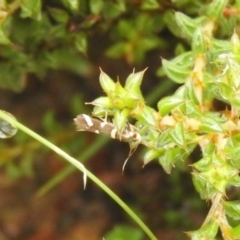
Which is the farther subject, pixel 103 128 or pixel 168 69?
pixel 168 69

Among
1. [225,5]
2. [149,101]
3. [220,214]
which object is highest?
[225,5]

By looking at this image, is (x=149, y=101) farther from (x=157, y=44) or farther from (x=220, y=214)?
(x=220, y=214)

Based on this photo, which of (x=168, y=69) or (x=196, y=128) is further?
(x=168, y=69)

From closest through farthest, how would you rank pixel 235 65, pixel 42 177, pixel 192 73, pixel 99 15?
pixel 235 65, pixel 192 73, pixel 99 15, pixel 42 177

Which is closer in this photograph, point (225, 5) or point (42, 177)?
point (225, 5)

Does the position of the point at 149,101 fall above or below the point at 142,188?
above

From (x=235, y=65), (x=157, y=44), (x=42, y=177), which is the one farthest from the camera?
(x=42, y=177)

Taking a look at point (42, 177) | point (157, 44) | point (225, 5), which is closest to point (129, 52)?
point (157, 44)

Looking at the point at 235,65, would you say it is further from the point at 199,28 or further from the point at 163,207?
the point at 163,207

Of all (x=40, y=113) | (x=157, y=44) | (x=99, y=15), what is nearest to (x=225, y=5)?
(x=99, y=15)
